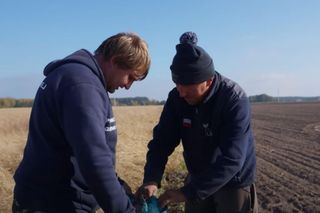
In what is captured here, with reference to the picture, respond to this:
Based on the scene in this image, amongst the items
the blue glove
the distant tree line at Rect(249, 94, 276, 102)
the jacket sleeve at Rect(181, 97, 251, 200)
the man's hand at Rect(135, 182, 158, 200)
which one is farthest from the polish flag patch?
the distant tree line at Rect(249, 94, 276, 102)

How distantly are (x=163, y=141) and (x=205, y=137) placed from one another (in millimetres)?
411

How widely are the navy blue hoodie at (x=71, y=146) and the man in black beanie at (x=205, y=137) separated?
2.64ft

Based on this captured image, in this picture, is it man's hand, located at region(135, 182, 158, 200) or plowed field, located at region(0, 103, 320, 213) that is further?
plowed field, located at region(0, 103, 320, 213)

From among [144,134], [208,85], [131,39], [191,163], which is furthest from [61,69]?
[144,134]

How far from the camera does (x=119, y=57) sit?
9.12 feet

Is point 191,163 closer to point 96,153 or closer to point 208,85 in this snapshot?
point 208,85

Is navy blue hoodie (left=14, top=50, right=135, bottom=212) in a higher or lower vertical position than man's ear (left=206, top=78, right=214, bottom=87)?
lower

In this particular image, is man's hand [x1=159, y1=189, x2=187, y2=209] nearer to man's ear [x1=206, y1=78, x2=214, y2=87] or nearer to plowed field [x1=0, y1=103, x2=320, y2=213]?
man's ear [x1=206, y1=78, x2=214, y2=87]

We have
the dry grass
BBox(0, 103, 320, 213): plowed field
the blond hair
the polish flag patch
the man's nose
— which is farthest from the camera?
BBox(0, 103, 320, 213): plowed field

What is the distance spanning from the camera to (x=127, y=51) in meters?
2.77

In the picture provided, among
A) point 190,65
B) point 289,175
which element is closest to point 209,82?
point 190,65

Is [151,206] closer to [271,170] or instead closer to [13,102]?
[271,170]

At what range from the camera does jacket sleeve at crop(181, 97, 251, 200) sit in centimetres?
334

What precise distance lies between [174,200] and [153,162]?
1.71ft
